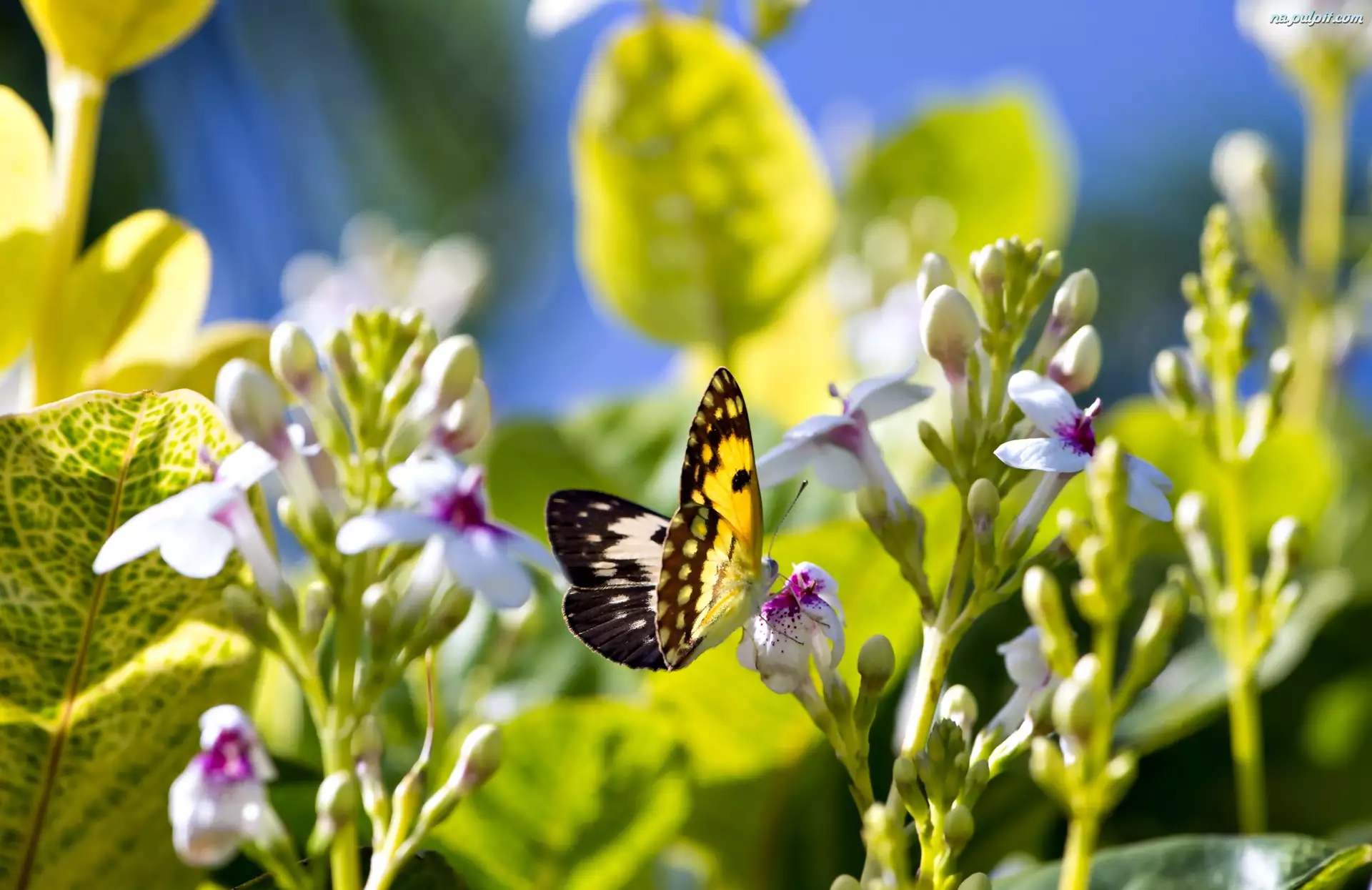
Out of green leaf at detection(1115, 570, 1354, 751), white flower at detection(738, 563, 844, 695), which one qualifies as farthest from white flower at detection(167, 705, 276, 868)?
green leaf at detection(1115, 570, 1354, 751)

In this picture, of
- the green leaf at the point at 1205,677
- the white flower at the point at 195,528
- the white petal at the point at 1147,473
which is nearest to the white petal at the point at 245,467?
the white flower at the point at 195,528

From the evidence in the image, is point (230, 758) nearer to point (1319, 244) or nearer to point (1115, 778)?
point (1115, 778)

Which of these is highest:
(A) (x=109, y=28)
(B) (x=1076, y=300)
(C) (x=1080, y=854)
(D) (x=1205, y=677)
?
(A) (x=109, y=28)

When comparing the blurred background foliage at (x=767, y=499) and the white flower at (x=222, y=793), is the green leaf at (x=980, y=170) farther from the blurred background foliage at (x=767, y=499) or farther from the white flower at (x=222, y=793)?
the white flower at (x=222, y=793)

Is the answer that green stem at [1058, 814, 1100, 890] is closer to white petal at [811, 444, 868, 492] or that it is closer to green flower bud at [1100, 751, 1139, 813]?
green flower bud at [1100, 751, 1139, 813]

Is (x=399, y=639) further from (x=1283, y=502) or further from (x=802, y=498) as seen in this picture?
(x=1283, y=502)

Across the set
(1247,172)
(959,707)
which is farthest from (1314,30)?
(959,707)
